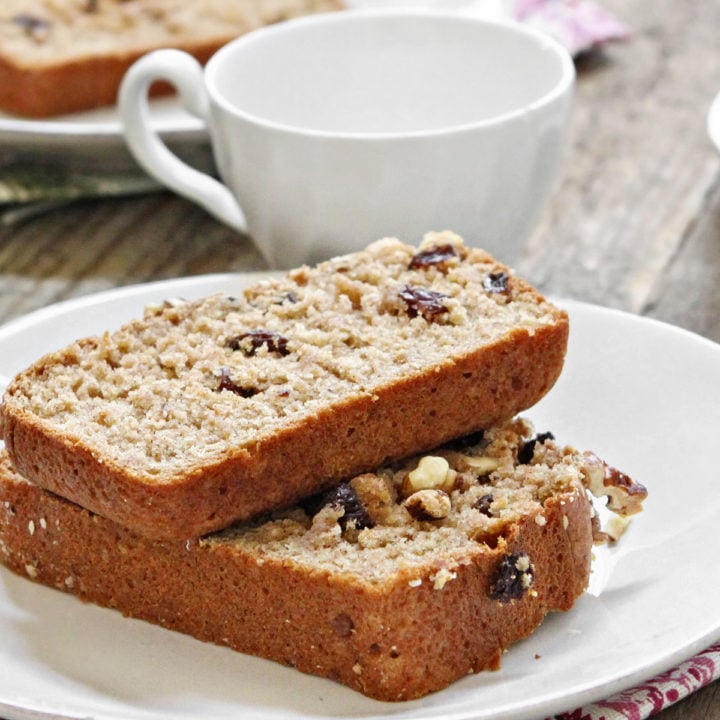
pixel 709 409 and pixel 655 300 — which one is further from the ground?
pixel 709 409

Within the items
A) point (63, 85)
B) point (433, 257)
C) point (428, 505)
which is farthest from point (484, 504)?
point (63, 85)

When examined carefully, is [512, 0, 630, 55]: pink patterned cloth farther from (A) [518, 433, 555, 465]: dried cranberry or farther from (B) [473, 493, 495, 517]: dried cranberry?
(B) [473, 493, 495, 517]: dried cranberry

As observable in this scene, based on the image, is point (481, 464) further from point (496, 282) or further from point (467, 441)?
point (496, 282)

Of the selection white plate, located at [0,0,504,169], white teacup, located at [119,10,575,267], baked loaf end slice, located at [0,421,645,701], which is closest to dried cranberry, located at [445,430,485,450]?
baked loaf end slice, located at [0,421,645,701]

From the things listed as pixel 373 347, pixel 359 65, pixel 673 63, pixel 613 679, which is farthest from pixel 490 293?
pixel 673 63

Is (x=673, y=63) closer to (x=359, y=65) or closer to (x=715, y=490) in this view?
(x=359, y=65)

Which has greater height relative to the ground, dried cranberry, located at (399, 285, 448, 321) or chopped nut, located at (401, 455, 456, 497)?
dried cranberry, located at (399, 285, 448, 321)
